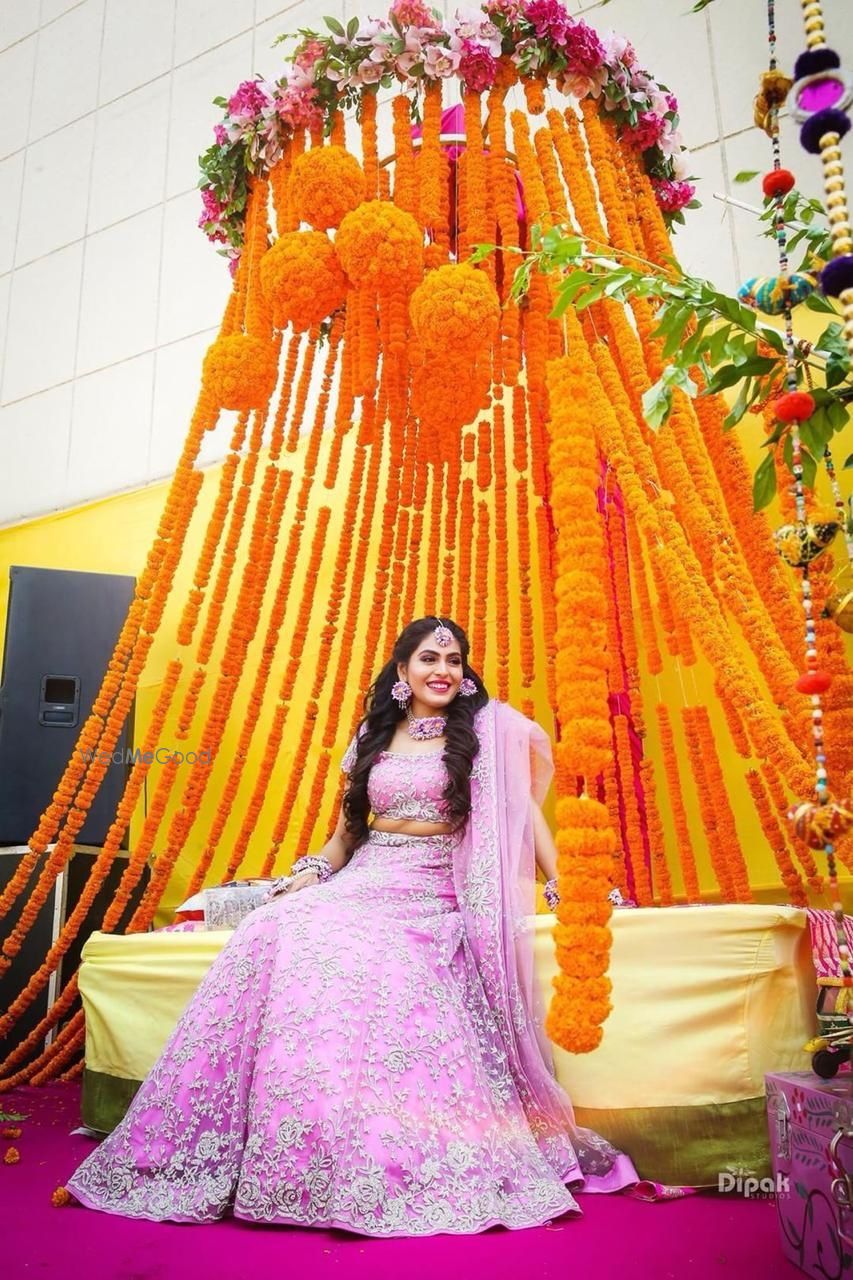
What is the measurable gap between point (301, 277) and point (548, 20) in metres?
0.92

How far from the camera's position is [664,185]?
2990 mm

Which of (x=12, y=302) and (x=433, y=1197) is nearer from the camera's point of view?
(x=433, y=1197)

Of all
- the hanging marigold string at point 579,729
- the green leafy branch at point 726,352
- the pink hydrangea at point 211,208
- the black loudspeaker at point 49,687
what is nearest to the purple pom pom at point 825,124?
the green leafy branch at point 726,352

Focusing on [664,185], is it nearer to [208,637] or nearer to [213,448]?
[208,637]

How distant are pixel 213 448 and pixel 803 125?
4211 millimetres

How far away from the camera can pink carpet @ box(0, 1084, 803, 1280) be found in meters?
1.59

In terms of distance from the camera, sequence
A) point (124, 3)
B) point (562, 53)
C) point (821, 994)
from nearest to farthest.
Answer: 1. point (821, 994)
2. point (562, 53)
3. point (124, 3)

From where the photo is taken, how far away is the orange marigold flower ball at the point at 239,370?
2.83 m

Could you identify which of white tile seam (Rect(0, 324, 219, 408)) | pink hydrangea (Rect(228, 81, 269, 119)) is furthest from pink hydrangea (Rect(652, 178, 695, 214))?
white tile seam (Rect(0, 324, 219, 408))

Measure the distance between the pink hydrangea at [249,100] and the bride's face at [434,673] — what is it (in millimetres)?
1568

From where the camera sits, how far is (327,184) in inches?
108

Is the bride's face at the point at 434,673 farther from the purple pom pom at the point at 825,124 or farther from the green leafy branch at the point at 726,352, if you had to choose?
the purple pom pom at the point at 825,124

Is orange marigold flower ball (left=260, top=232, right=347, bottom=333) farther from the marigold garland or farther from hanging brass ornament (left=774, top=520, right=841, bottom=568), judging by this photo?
hanging brass ornament (left=774, top=520, right=841, bottom=568)

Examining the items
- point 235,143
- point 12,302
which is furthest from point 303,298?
point 12,302
